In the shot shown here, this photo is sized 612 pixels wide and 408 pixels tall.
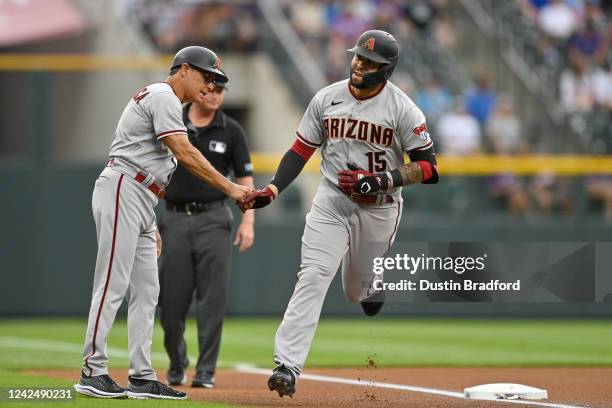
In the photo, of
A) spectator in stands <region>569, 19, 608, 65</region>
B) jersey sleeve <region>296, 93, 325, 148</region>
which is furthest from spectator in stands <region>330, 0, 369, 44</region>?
jersey sleeve <region>296, 93, 325, 148</region>

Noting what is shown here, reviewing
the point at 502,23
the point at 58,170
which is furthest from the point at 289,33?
the point at 58,170

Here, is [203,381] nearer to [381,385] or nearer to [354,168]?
[381,385]

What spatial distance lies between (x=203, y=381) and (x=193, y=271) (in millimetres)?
858

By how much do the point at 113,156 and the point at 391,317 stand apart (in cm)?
978

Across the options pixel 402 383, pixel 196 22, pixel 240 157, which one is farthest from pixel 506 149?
pixel 240 157

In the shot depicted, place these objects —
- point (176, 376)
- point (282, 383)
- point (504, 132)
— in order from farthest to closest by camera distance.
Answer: point (504, 132), point (176, 376), point (282, 383)

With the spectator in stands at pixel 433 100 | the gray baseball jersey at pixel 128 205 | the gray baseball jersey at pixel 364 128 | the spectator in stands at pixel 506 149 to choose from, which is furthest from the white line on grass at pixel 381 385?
the spectator in stands at pixel 433 100

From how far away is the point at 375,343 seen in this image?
13375 mm

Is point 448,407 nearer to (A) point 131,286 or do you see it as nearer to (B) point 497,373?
(A) point 131,286

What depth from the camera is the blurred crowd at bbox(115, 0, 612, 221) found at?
16.7 meters

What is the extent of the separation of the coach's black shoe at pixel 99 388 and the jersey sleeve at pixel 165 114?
1.42 meters

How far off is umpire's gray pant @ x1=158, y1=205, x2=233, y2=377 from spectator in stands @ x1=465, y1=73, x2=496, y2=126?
9654 millimetres

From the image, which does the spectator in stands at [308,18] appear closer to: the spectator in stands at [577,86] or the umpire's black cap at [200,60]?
the spectator in stands at [577,86]

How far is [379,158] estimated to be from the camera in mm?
7676
